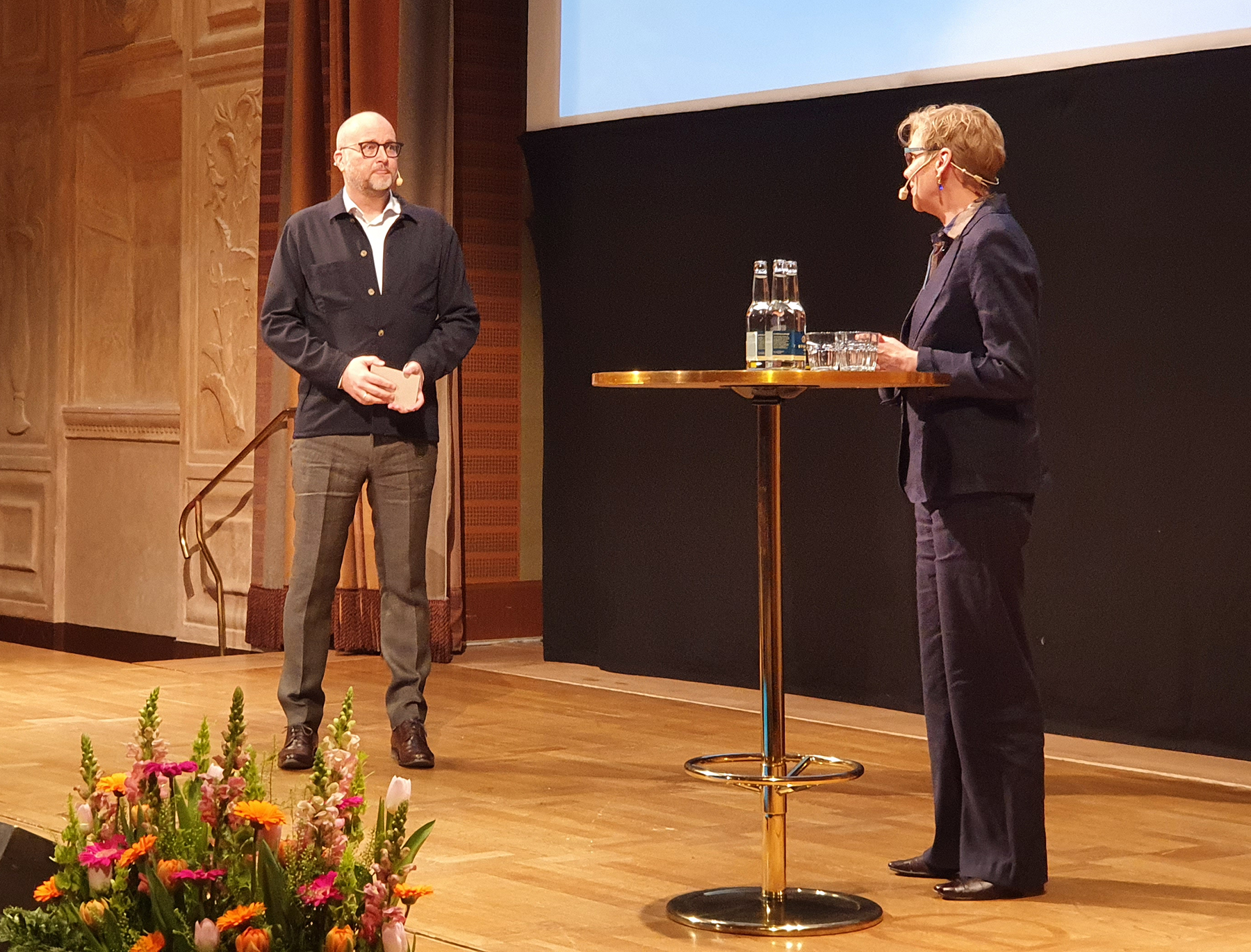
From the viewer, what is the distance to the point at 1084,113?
5078 millimetres

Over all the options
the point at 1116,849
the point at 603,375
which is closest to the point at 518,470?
the point at 1116,849

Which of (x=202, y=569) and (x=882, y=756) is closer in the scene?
(x=882, y=756)

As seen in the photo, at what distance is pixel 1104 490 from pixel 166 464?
16.7 feet

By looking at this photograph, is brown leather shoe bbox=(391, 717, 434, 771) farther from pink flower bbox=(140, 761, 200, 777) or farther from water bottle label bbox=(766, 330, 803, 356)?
pink flower bbox=(140, 761, 200, 777)

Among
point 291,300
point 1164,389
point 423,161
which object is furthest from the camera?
point 423,161

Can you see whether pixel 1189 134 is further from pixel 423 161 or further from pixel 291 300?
pixel 423 161

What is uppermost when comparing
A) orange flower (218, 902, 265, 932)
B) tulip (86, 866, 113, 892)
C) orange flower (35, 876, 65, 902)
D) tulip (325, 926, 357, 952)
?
tulip (86, 866, 113, 892)

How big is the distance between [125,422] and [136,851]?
282 inches

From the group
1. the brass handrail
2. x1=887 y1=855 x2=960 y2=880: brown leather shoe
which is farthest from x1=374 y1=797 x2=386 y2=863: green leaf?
the brass handrail

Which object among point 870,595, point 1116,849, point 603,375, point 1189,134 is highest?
point 1189,134

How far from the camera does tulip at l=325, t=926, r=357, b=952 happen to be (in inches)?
78.3

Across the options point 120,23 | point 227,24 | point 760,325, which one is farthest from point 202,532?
point 760,325

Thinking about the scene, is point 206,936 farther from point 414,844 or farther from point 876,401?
point 876,401

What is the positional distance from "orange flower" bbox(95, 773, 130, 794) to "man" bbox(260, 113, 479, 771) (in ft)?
7.51
